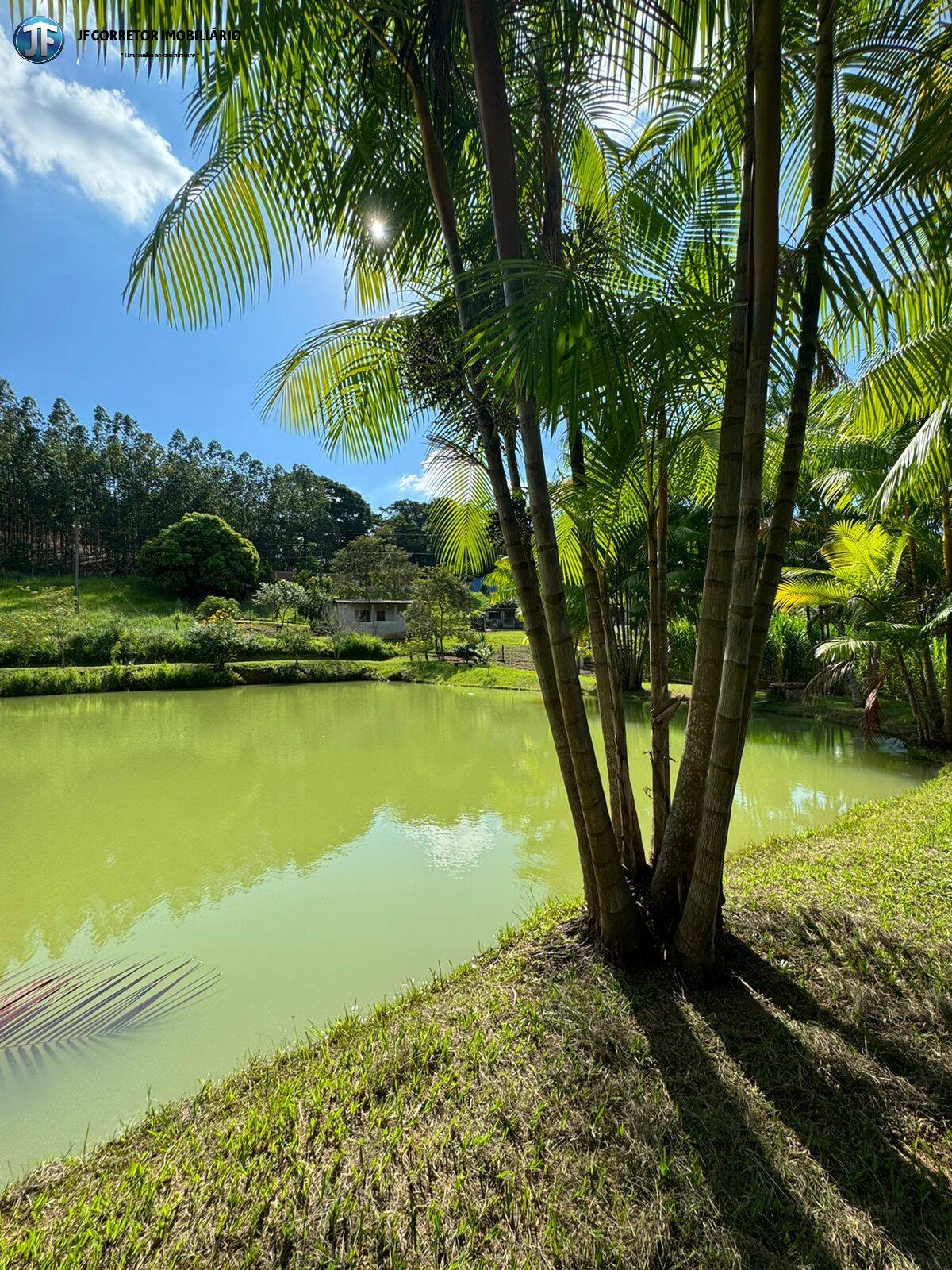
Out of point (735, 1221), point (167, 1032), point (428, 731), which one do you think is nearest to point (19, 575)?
point (428, 731)

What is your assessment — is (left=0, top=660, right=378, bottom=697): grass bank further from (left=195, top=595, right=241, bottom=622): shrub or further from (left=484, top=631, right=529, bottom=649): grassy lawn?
(left=484, top=631, right=529, bottom=649): grassy lawn

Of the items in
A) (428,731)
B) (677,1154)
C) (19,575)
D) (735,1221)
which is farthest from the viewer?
(19,575)

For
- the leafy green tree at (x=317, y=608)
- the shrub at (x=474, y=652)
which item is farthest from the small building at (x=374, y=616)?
the shrub at (x=474, y=652)

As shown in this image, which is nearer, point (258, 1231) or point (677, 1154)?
point (258, 1231)

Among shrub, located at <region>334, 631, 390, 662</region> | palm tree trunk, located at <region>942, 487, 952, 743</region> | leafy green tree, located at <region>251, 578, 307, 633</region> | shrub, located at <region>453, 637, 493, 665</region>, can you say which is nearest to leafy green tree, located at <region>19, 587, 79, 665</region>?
leafy green tree, located at <region>251, 578, 307, 633</region>

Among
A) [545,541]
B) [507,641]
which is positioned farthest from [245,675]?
[545,541]

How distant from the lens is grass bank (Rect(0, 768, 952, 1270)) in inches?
50.5

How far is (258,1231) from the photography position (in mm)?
1324

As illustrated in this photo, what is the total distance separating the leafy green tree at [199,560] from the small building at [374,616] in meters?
9.47

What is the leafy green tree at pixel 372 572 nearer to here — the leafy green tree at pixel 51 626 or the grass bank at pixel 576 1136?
the leafy green tree at pixel 51 626

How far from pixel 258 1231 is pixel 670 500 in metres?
3.35

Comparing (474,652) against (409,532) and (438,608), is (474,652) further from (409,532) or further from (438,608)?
(409,532)

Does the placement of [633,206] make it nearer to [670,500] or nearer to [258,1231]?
[670,500]

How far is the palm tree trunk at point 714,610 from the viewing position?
202cm
